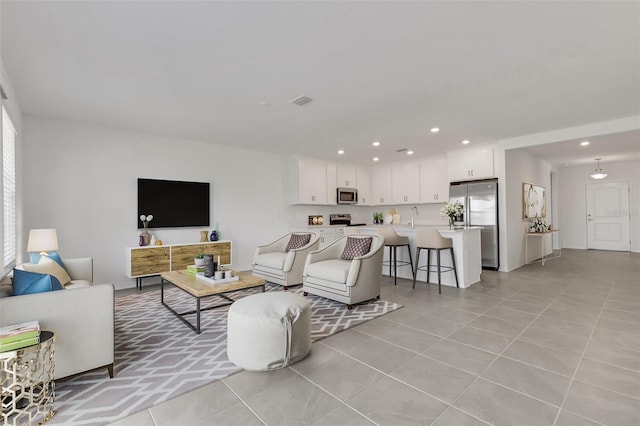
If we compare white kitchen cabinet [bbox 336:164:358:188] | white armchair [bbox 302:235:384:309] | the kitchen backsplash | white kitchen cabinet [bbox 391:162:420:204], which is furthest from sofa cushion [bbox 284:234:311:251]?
white kitchen cabinet [bbox 391:162:420:204]

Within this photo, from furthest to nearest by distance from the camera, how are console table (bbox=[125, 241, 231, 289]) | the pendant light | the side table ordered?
1. the pendant light
2. console table (bbox=[125, 241, 231, 289])
3. the side table

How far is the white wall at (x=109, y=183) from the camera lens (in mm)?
4129

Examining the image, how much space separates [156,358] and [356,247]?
103 inches

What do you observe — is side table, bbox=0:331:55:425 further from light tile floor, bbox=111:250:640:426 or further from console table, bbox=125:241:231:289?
console table, bbox=125:241:231:289

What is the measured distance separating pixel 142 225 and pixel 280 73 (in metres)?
3.60

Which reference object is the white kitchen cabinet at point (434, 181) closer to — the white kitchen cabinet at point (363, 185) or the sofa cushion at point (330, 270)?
the white kitchen cabinet at point (363, 185)

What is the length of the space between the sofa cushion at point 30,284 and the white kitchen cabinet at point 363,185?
674 centimetres

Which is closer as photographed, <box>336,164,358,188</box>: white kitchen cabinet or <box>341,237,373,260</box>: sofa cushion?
<box>341,237,373,260</box>: sofa cushion

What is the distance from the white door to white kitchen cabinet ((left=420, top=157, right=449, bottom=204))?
519cm

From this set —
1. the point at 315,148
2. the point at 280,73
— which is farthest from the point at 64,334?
the point at 315,148

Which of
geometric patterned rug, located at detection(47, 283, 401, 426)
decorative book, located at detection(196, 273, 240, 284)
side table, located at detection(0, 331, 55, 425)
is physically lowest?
geometric patterned rug, located at detection(47, 283, 401, 426)

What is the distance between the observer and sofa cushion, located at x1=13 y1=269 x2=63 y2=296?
77.0 inches

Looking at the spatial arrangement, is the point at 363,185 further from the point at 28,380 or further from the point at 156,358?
the point at 28,380

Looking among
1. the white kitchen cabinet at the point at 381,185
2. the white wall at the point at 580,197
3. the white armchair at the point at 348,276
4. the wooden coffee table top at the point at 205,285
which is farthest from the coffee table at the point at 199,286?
the white wall at the point at 580,197
